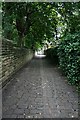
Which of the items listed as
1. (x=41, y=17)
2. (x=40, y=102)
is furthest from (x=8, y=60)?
(x=41, y=17)

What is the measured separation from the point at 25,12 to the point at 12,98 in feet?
36.5

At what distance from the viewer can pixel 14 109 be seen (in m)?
4.08

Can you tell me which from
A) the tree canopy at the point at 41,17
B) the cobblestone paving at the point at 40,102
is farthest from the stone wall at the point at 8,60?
the tree canopy at the point at 41,17

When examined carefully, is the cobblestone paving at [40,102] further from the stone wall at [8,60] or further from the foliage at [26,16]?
the foliage at [26,16]

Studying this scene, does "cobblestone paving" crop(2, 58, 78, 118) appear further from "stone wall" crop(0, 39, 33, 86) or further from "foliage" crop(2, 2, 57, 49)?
"foliage" crop(2, 2, 57, 49)

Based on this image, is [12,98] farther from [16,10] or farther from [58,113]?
[16,10]

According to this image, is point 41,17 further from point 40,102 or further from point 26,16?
point 40,102

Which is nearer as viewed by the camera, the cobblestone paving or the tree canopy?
the cobblestone paving

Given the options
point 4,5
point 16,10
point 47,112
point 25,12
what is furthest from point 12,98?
point 25,12

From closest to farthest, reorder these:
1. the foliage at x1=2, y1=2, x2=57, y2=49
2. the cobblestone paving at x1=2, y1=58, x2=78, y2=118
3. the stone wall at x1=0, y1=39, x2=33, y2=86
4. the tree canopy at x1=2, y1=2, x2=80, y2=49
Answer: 1. the cobblestone paving at x1=2, y1=58, x2=78, y2=118
2. the stone wall at x1=0, y1=39, x2=33, y2=86
3. the tree canopy at x1=2, y1=2, x2=80, y2=49
4. the foliage at x1=2, y1=2, x2=57, y2=49

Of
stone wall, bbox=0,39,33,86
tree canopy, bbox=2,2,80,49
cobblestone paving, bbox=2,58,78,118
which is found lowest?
cobblestone paving, bbox=2,58,78,118

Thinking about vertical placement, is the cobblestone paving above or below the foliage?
below

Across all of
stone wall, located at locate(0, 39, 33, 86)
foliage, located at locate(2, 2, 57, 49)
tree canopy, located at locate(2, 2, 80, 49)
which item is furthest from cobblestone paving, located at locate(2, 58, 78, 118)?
foliage, located at locate(2, 2, 57, 49)

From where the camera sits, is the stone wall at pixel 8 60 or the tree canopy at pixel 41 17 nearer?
the stone wall at pixel 8 60
